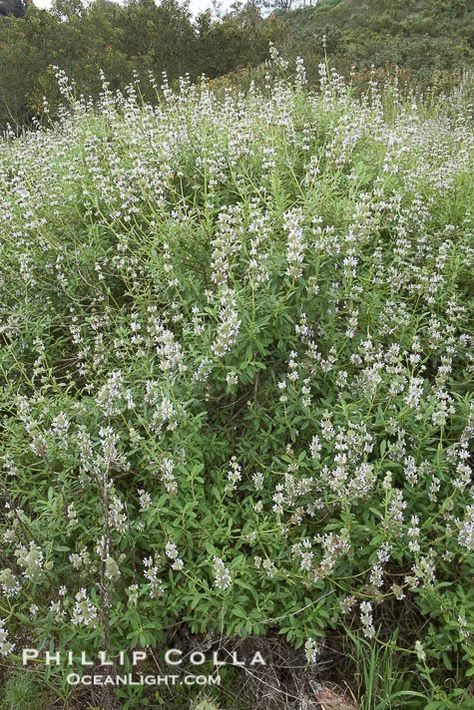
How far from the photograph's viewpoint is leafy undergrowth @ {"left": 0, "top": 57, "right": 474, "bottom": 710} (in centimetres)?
221

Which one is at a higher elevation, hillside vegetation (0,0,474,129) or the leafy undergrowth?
hillside vegetation (0,0,474,129)

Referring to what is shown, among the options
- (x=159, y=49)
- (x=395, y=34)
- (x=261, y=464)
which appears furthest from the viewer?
(x=395, y=34)

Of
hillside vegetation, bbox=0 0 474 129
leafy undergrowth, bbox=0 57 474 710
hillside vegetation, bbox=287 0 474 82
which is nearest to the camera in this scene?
leafy undergrowth, bbox=0 57 474 710

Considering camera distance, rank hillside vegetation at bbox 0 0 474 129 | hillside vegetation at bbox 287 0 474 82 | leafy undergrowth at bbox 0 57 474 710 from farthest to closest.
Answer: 1. hillside vegetation at bbox 287 0 474 82
2. hillside vegetation at bbox 0 0 474 129
3. leafy undergrowth at bbox 0 57 474 710

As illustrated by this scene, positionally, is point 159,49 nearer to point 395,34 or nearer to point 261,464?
point 395,34

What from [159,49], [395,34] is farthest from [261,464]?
[395,34]

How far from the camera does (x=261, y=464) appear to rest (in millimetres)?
2584

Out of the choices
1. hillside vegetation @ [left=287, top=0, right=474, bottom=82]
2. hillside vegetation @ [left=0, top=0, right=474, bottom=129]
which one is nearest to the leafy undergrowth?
hillside vegetation @ [left=0, top=0, right=474, bottom=129]

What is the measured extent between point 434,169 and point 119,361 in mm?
3166

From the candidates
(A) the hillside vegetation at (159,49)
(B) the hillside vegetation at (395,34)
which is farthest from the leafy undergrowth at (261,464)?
(B) the hillside vegetation at (395,34)

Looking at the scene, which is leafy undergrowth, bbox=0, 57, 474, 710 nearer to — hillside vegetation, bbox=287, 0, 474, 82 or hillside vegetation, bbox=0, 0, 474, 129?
hillside vegetation, bbox=0, 0, 474, 129

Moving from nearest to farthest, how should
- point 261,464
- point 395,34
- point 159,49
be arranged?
point 261,464 < point 159,49 < point 395,34

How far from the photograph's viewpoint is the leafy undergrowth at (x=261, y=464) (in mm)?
2207

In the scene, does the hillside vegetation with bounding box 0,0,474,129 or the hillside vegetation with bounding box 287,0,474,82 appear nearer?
the hillside vegetation with bounding box 0,0,474,129
